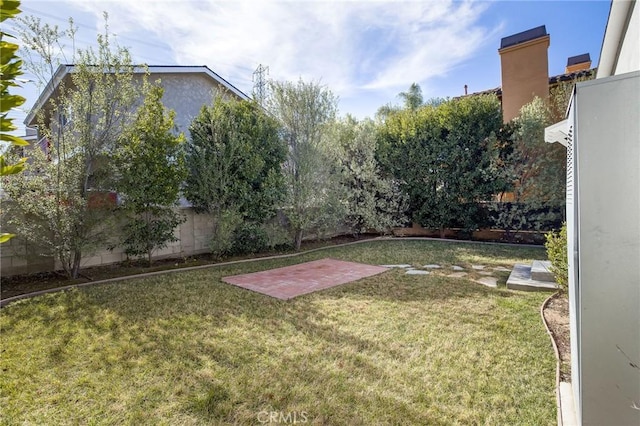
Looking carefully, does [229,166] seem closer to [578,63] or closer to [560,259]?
[560,259]

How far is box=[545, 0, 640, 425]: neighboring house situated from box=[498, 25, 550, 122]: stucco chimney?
62.7 ft

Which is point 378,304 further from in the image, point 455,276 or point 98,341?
point 98,341

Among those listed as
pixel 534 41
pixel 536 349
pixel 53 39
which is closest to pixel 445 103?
pixel 534 41

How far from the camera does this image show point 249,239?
1163 centimetres

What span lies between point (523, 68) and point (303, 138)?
1431cm

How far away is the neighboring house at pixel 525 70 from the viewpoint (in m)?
17.7

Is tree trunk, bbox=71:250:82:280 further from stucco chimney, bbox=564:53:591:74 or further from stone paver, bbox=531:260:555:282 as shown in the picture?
stucco chimney, bbox=564:53:591:74

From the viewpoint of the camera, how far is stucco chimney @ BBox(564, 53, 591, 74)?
19312 mm

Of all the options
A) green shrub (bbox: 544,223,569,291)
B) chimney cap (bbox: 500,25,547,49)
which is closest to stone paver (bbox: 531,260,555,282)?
green shrub (bbox: 544,223,569,291)

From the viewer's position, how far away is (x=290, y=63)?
485 inches

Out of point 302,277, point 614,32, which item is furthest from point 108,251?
point 614,32

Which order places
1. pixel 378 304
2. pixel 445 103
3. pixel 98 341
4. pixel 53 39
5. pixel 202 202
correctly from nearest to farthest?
pixel 98 341 < pixel 378 304 < pixel 53 39 < pixel 202 202 < pixel 445 103

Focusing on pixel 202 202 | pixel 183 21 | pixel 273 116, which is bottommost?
pixel 202 202

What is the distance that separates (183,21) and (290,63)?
4.51 meters
